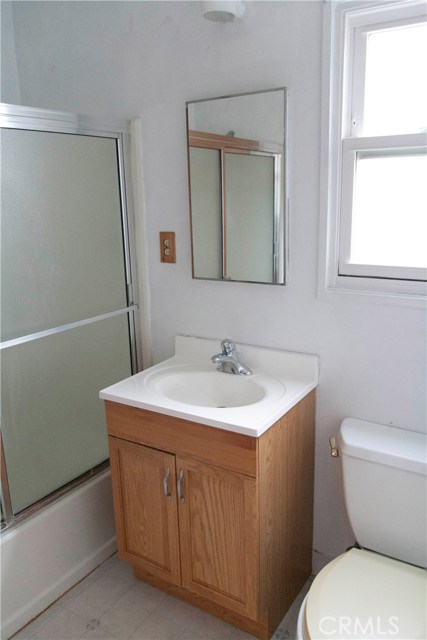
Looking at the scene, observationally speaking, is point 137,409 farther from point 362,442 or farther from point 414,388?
point 414,388

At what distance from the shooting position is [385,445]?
154cm

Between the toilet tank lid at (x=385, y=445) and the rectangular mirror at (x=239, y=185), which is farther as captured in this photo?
the rectangular mirror at (x=239, y=185)

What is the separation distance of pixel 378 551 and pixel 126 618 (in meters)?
0.93

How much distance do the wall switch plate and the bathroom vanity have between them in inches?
18.5

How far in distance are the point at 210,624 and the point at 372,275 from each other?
1.33 m

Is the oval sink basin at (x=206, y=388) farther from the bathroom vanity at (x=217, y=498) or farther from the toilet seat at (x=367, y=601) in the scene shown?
the toilet seat at (x=367, y=601)

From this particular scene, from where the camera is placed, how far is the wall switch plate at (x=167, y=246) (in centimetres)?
205

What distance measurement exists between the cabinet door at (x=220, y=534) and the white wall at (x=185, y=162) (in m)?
0.44

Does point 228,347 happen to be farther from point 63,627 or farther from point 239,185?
point 63,627

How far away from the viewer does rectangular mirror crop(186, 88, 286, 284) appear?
5.63ft

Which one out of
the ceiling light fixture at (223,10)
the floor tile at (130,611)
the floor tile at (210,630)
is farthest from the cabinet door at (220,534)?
the ceiling light fixture at (223,10)

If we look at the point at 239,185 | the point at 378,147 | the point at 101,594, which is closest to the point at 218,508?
the point at 101,594

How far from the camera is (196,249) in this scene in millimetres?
1978

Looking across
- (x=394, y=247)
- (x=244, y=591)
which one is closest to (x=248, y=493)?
(x=244, y=591)
